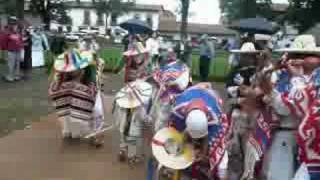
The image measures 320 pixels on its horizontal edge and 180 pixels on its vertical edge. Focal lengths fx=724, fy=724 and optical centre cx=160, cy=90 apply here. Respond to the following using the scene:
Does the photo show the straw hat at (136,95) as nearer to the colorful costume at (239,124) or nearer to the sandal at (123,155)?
the sandal at (123,155)

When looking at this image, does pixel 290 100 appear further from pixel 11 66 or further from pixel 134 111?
pixel 11 66

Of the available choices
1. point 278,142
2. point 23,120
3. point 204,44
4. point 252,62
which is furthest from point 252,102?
point 204,44

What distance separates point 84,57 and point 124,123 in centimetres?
140

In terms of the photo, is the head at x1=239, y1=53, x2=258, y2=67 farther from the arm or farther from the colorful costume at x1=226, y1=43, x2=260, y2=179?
the arm

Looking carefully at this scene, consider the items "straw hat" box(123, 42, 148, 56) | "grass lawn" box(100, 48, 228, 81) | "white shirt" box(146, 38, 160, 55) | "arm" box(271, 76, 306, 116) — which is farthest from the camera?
"grass lawn" box(100, 48, 228, 81)

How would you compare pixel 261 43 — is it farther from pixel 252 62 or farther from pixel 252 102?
pixel 252 102

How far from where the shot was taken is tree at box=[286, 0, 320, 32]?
28547mm

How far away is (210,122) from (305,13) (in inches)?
954

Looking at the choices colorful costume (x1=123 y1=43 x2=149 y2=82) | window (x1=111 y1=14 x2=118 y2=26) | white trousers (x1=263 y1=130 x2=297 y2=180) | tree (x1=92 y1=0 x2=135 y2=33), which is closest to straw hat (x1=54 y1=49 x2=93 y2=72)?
colorful costume (x1=123 y1=43 x2=149 y2=82)

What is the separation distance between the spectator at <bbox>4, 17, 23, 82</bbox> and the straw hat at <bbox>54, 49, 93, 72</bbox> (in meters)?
9.31

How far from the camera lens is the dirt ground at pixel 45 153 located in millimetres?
9414

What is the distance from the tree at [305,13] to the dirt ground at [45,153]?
15255 millimetres

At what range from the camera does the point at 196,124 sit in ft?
17.4

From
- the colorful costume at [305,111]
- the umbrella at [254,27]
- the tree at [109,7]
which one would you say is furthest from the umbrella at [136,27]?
the tree at [109,7]
